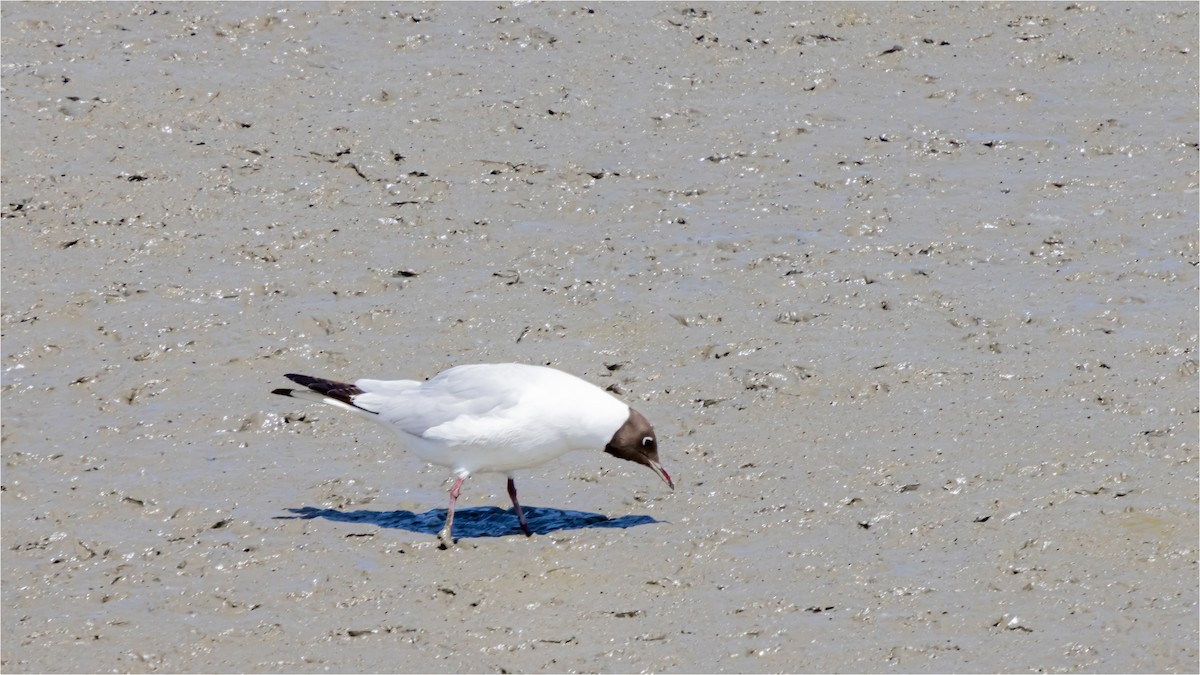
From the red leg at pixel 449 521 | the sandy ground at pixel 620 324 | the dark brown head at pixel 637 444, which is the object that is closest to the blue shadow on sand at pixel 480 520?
the sandy ground at pixel 620 324

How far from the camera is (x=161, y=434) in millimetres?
9125

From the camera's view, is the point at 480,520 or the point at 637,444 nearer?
the point at 637,444

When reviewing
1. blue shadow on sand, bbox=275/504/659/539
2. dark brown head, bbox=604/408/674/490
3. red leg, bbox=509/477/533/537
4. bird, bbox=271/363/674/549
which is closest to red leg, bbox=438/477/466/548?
bird, bbox=271/363/674/549

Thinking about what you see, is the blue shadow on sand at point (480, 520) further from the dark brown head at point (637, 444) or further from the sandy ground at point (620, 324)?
the dark brown head at point (637, 444)

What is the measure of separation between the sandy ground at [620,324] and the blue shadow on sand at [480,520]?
39 mm

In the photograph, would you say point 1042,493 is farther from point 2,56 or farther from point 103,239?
point 2,56

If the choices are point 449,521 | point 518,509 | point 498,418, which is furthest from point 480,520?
point 498,418

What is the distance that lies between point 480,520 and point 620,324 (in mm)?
2098

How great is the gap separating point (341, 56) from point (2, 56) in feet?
8.70

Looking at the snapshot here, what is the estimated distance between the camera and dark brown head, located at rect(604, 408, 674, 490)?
8.29 metres

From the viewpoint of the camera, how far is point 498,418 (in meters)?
8.10

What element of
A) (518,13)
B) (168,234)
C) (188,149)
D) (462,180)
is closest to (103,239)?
(168,234)

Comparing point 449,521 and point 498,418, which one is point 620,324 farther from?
point 449,521

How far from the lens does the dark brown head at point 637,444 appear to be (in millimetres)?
8289
